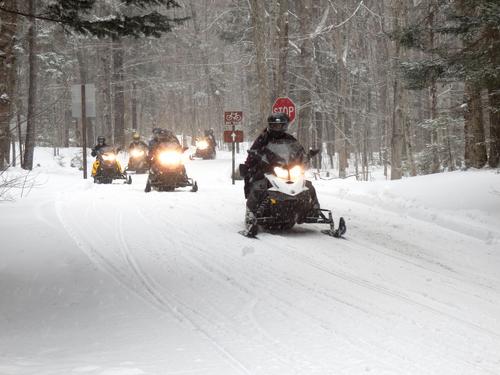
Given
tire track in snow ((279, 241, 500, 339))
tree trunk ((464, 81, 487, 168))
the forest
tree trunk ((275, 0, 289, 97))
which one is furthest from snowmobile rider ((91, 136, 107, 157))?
tire track in snow ((279, 241, 500, 339))

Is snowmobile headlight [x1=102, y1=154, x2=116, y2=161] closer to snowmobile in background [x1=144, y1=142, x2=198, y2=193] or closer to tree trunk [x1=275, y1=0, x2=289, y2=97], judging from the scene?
snowmobile in background [x1=144, y1=142, x2=198, y2=193]

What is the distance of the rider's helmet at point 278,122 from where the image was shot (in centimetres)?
1044

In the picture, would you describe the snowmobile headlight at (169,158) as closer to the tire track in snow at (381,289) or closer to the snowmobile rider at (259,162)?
the snowmobile rider at (259,162)

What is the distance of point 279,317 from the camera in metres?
5.23

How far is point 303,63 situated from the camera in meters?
26.5

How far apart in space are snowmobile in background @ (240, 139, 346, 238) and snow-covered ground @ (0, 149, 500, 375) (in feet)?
1.07

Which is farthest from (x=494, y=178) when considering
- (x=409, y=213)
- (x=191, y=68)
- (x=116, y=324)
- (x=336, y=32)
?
(x=191, y=68)

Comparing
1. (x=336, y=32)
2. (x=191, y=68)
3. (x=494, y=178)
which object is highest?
(x=191, y=68)

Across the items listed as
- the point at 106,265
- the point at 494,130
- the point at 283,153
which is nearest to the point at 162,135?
the point at 283,153

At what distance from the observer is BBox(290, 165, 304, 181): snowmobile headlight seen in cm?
989

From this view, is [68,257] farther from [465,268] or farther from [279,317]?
[465,268]

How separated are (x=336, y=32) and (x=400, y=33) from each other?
583 inches

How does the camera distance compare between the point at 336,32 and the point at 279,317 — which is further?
the point at 336,32

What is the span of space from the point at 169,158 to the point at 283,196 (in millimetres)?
8659
